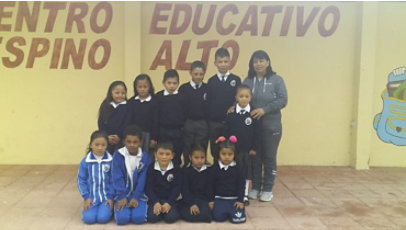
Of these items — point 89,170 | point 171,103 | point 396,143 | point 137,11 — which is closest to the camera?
point 89,170

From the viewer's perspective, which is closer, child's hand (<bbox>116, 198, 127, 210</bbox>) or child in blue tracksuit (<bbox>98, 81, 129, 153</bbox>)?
child's hand (<bbox>116, 198, 127, 210</bbox>)

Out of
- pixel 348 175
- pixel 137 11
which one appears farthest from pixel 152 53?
pixel 348 175

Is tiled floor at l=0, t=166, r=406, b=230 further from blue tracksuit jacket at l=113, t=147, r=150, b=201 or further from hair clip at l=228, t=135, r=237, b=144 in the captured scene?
hair clip at l=228, t=135, r=237, b=144

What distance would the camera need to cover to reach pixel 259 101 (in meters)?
4.63

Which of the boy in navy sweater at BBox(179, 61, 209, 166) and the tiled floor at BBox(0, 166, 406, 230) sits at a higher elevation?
the boy in navy sweater at BBox(179, 61, 209, 166)

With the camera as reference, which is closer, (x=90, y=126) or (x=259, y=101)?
(x=259, y=101)

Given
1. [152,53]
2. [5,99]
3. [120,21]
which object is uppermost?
[120,21]

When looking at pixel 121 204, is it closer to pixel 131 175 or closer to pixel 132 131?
pixel 131 175

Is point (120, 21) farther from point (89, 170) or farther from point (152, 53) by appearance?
point (89, 170)

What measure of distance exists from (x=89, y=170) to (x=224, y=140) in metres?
1.30

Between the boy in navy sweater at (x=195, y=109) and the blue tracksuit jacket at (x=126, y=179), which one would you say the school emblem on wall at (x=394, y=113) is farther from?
the blue tracksuit jacket at (x=126, y=179)

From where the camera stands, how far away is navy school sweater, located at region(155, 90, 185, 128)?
14.8ft

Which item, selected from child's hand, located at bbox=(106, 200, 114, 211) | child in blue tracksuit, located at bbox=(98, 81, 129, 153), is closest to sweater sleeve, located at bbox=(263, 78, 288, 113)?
child in blue tracksuit, located at bbox=(98, 81, 129, 153)

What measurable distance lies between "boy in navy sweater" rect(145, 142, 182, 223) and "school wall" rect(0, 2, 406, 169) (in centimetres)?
211
